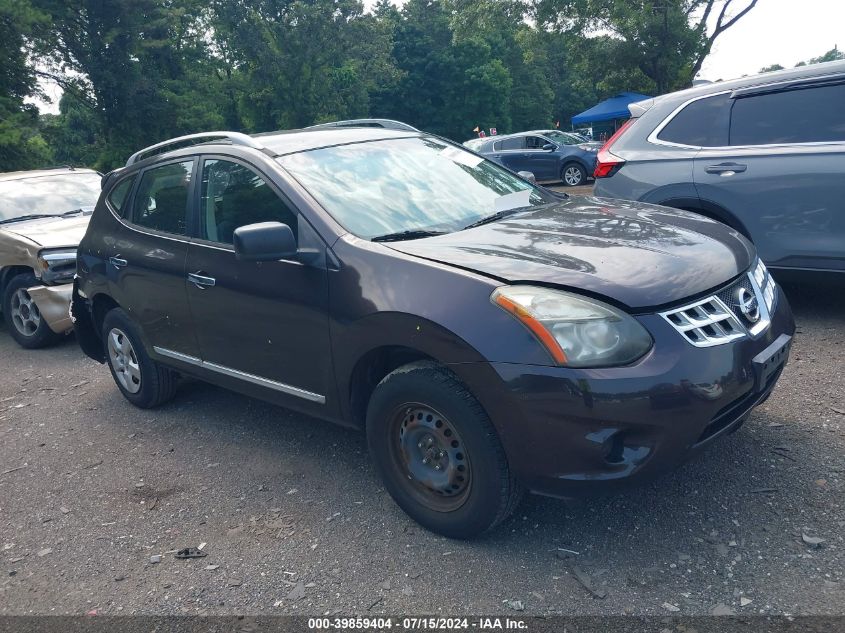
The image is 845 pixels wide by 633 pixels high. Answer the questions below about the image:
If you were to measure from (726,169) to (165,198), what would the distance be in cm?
393

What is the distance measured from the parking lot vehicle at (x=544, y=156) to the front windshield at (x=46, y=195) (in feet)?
46.3

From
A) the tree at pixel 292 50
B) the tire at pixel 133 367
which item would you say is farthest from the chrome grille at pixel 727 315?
the tree at pixel 292 50

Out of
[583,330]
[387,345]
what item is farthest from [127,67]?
[583,330]

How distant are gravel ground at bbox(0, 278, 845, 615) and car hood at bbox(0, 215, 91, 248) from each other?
3.11 metres

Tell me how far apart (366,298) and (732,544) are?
1780 millimetres

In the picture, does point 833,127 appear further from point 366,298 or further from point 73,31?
point 73,31

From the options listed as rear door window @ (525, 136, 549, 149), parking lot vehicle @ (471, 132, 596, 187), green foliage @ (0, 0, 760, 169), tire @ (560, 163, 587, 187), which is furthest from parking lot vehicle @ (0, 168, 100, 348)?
rear door window @ (525, 136, 549, 149)

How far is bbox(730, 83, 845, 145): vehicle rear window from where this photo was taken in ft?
16.9

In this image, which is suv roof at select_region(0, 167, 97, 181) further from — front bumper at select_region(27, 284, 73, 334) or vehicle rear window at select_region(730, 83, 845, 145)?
vehicle rear window at select_region(730, 83, 845, 145)

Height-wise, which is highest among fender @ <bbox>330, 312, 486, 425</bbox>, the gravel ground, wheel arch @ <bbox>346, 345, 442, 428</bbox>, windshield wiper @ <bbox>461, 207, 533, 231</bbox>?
windshield wiper @ <bbox>461, 207, 533, 231</bbox>

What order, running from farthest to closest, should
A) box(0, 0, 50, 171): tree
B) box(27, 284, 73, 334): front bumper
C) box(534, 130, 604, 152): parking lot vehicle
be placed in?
box(534, 130, 604, 152): parking lot vehicle < box(0, 0, 50, 171): tree < box(27, 284, 73, 334): front bumper

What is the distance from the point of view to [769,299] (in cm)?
334

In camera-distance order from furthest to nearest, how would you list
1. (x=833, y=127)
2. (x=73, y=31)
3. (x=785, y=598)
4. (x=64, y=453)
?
(x=73, y=31)
(x=833, y=127)
(x=64, y=453)
(x=785, y=598)

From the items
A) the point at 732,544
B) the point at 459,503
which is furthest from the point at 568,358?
the point at 732,544
